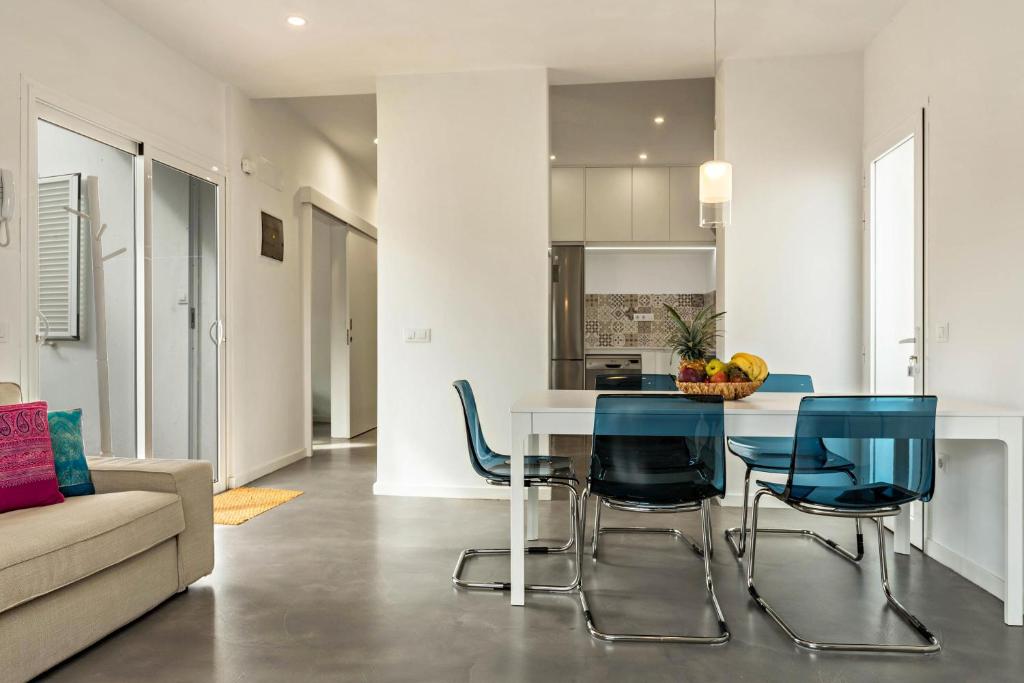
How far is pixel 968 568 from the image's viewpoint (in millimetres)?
2846

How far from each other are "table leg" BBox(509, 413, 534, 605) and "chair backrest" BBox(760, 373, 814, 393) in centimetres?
162

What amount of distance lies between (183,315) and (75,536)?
7.95 feet

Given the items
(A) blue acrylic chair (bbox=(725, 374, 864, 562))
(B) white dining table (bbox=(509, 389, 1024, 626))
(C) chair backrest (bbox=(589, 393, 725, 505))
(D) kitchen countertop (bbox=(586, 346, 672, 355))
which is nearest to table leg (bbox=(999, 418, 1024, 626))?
(B) white dining table (bbox=(509, 389, 1024, 626))

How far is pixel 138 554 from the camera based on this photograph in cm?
240

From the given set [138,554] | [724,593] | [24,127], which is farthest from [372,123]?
[724,593]

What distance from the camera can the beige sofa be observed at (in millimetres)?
1897

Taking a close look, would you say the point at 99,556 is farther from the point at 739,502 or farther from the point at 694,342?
the point at 739,502

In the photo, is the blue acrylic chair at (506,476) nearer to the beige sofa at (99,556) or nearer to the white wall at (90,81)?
the beige sofa at (99,556)

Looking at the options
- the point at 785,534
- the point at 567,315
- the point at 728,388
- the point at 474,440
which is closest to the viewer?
the point at 728,388

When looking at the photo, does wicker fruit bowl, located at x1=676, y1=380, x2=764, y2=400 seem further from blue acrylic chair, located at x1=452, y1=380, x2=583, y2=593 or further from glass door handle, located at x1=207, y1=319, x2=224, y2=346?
glass door handle, located at x1=207, y1=319, x2=224, y2=346

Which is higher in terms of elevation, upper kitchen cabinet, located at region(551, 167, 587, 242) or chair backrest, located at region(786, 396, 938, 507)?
upper kitchen cabinet, located at region(551, 167, 587, 242)

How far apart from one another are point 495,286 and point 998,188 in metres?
2.70

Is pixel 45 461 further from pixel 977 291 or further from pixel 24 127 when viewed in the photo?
pixel 977 291

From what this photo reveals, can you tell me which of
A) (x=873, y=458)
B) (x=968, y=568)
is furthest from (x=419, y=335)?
(x=968, y=568)
